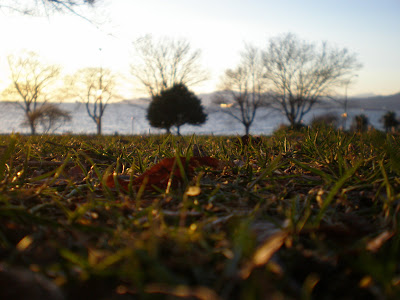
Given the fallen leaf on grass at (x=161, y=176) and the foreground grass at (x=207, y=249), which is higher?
the fallen leaf on grass at (x=161, y=176)

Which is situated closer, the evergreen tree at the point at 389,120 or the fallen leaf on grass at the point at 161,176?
the fallen leaf on grass at the point at 161,176

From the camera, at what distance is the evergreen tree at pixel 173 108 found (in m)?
29.6

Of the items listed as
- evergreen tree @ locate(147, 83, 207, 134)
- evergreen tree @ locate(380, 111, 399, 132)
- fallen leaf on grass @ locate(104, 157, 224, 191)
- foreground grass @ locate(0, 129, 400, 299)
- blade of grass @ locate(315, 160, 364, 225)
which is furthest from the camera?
evergreen tree @ locate(380, 111, 399, 132)

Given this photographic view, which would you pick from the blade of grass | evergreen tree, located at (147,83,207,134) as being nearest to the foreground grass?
the blade of grass

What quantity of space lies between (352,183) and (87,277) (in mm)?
1071

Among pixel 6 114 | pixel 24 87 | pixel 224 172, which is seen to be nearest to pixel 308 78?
pixel 224 172

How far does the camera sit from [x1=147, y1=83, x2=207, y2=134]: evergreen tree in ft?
97.2

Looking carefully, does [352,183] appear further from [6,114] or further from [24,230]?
[6,114]

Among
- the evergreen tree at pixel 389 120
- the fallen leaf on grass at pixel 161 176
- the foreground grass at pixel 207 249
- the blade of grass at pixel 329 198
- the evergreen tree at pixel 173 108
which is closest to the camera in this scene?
the foreground grass at pixel 207 249

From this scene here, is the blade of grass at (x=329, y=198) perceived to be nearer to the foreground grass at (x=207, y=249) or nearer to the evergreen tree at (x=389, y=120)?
the foreground grass at (x=207, y=249)

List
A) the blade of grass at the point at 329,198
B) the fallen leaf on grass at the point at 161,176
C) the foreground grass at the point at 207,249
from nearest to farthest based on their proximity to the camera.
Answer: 1. the foreground grass at the point at 207,249
2. the blade of grass at the point at 329,198
3. the fallen leaf on grass at the point at 161,176

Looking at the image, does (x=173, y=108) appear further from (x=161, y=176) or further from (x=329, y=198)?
(x=329, y=198)

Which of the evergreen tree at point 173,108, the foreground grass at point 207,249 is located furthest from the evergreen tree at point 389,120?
the foreground grass at point 207,249

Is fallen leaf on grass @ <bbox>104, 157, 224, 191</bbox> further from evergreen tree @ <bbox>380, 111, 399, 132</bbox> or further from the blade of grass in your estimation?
evergreen tree @ <bbox>380, 111, 399, 132</bbox>
